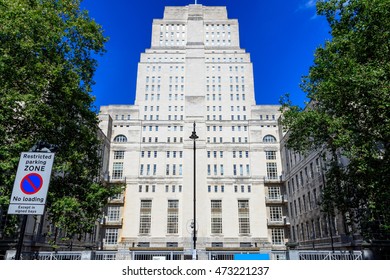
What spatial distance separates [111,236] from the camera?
54062 mm

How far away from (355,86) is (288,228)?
146 feet

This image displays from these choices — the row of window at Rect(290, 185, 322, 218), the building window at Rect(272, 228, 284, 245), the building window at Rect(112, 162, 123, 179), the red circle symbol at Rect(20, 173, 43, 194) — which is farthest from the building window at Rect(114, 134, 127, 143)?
the red circle symbol at Rect(20, 173, 43, 194)

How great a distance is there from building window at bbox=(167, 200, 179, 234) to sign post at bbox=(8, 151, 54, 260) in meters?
49.7

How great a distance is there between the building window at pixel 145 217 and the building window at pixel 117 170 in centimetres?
807

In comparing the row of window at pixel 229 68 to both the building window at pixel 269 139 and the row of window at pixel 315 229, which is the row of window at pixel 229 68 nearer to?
the building window at pixel 269 139

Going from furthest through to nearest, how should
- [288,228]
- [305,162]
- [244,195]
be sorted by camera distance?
1. [244,195]
2. [288,228]
3. [305,162]

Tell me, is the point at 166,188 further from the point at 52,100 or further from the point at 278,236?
the point at 52,100

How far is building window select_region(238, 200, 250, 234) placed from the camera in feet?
180

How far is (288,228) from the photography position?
2132 inches

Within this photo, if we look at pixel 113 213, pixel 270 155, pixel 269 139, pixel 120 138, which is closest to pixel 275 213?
pixel 270 155

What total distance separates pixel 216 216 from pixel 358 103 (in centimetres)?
4337

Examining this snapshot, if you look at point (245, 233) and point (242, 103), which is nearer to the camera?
point (245, 233)

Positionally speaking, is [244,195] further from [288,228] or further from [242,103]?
[242,103]
